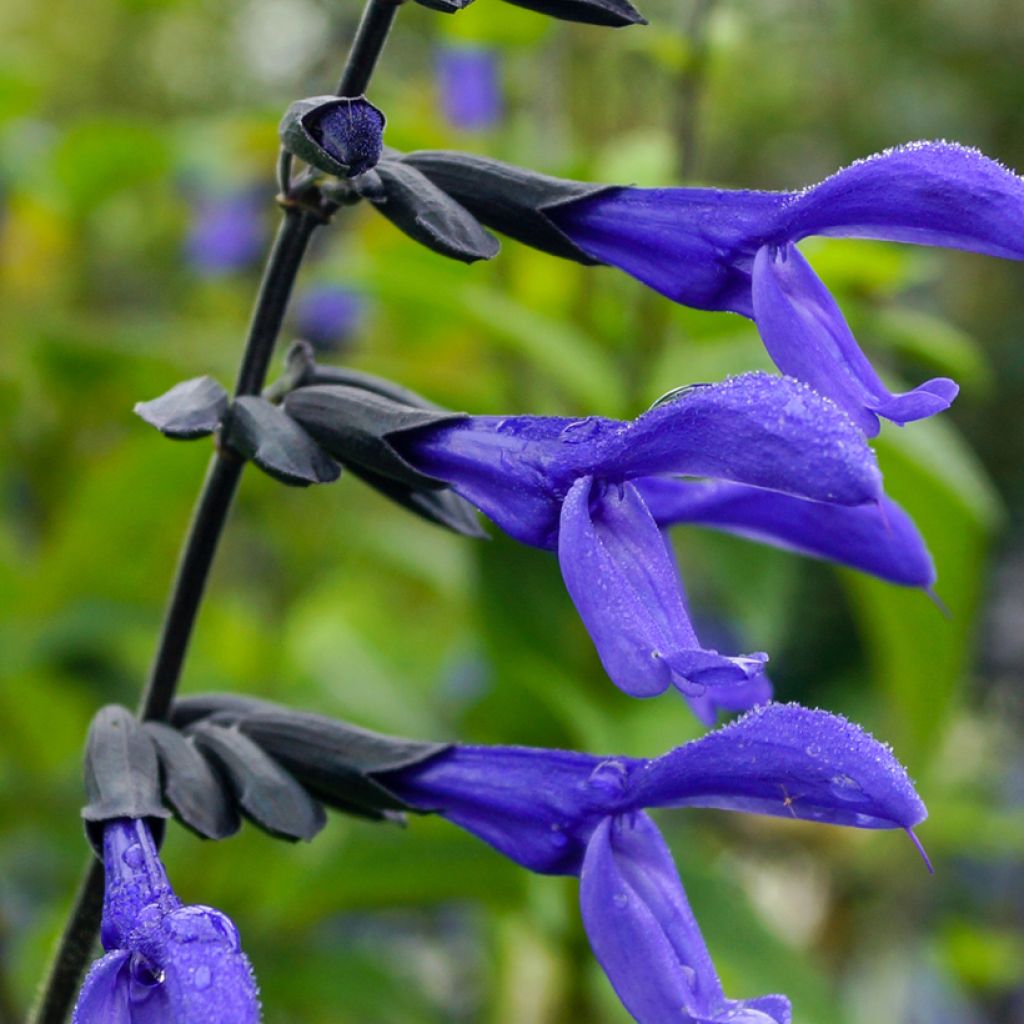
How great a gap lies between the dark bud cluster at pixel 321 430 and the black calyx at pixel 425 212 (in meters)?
0.10

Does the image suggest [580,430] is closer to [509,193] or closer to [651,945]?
[509,193]

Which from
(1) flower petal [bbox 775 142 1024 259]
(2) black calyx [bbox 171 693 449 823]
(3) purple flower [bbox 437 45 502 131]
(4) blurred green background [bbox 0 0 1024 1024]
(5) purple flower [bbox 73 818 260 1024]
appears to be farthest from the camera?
(3) purple flower [bbox 437 45 502 131]

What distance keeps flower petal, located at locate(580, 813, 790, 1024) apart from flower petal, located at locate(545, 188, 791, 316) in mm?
308

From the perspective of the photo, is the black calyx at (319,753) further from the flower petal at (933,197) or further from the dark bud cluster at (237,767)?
the flower petal at (933,197)

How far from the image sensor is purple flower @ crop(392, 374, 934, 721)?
0.65 metres

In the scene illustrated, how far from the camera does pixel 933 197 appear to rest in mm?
737

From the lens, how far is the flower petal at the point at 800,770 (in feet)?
2.34

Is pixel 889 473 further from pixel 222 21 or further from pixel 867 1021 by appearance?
pixel 222 21

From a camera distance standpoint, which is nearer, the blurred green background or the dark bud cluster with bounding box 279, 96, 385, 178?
the dark bud cluster with bounding box 279, 96, 385, 178

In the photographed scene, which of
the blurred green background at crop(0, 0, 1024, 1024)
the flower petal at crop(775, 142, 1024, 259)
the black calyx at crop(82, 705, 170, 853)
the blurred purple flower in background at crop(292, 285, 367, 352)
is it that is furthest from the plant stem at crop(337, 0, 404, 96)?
the blurred purple flower in background at crop(292, 285, 367, 352)

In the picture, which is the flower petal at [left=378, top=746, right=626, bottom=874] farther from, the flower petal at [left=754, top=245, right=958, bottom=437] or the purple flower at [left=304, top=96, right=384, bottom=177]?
the purple flower at [left=304, top=96, right=384, bottom=177]

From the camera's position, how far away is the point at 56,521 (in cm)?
214

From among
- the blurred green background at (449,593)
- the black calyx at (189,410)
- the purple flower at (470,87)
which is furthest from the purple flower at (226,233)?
the black calyx at (189,410)

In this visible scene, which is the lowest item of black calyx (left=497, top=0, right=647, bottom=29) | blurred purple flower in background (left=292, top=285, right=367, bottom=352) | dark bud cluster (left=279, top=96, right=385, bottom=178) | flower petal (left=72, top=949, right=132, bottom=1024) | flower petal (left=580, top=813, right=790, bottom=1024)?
flower petal (left=72, top=949, right=132, bottom=1024)
